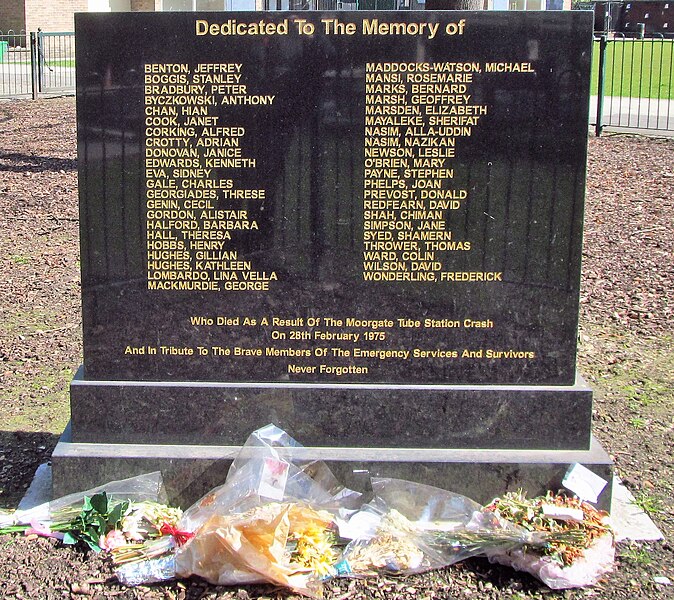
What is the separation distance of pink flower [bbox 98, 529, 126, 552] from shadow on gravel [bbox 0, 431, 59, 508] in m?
0.63

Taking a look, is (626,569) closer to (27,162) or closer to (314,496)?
(314,496)

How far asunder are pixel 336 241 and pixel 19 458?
2.10 meters

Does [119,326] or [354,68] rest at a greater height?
[354,68]

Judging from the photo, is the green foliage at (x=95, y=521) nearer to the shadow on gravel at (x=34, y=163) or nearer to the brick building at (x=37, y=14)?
the shadow on gravel at (x=34, y=163)

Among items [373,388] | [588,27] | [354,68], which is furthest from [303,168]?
[588,27]

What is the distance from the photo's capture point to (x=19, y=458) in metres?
4.98

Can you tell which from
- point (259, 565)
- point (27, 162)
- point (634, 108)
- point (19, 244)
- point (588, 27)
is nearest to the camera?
point (259, 565)

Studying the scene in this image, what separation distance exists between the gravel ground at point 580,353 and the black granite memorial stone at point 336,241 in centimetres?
50

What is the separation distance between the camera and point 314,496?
4.22 m

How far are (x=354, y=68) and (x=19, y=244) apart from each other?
5.94 metres

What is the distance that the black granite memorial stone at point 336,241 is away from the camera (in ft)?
13.7

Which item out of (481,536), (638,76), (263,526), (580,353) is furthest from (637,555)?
(638,76)

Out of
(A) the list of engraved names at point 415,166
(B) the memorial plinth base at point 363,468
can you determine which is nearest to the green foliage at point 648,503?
(B) the memorial plinth base at point 363,468

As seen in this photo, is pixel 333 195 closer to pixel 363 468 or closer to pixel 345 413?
pixel 345 413
